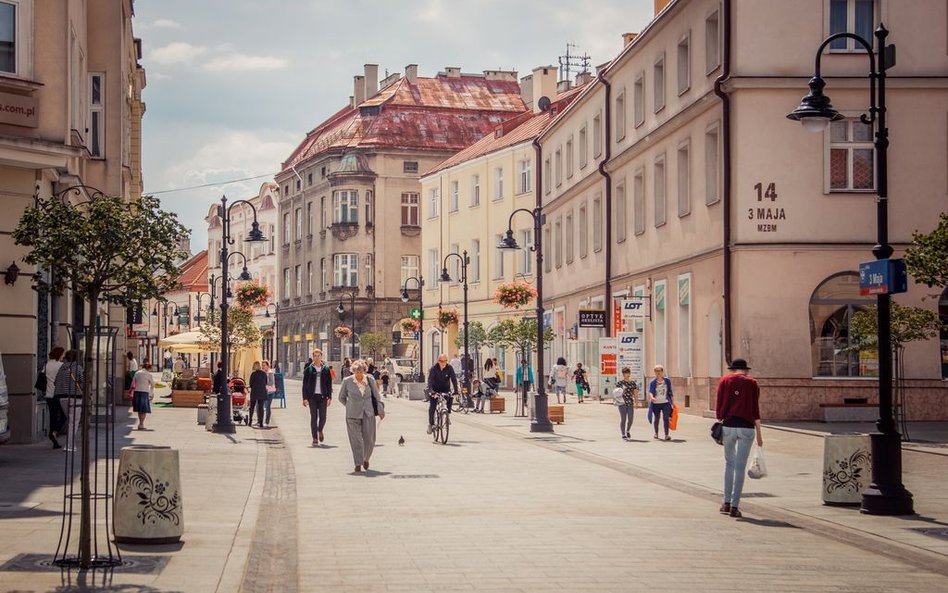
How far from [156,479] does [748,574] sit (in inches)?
200

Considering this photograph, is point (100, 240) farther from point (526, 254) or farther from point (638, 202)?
point (526, 254)

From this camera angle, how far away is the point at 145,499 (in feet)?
40.0

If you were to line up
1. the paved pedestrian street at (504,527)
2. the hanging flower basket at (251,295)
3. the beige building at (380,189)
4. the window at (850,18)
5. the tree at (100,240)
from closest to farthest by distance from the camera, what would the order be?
the paved pedestrian street at (504,527), the tree at (100,240), the window at (850,18), the hanging flower basket at (251,295), the beige building at (380,189)

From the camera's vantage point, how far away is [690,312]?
3781cm

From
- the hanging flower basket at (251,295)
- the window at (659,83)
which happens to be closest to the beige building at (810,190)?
the window at (659,83)

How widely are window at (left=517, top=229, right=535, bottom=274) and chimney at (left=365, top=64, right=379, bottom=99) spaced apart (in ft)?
122

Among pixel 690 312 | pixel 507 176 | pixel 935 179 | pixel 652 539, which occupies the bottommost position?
pixel 652 539

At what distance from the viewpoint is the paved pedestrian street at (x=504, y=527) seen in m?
10.5

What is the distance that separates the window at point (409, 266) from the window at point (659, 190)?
49.4 m

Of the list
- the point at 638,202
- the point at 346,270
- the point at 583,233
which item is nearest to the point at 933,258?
the point at 638,202

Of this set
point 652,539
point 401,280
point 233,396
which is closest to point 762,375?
point 233,396

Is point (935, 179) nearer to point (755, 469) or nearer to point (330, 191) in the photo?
point (755, 469)

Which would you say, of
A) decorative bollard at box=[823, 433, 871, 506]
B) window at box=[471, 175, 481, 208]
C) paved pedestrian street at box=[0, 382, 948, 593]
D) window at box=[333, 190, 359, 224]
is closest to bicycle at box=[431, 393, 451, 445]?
paved pedestrian street at box=[0, 382, 948, 593]

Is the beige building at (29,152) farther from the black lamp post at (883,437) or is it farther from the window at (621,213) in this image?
the window at (621,213)
